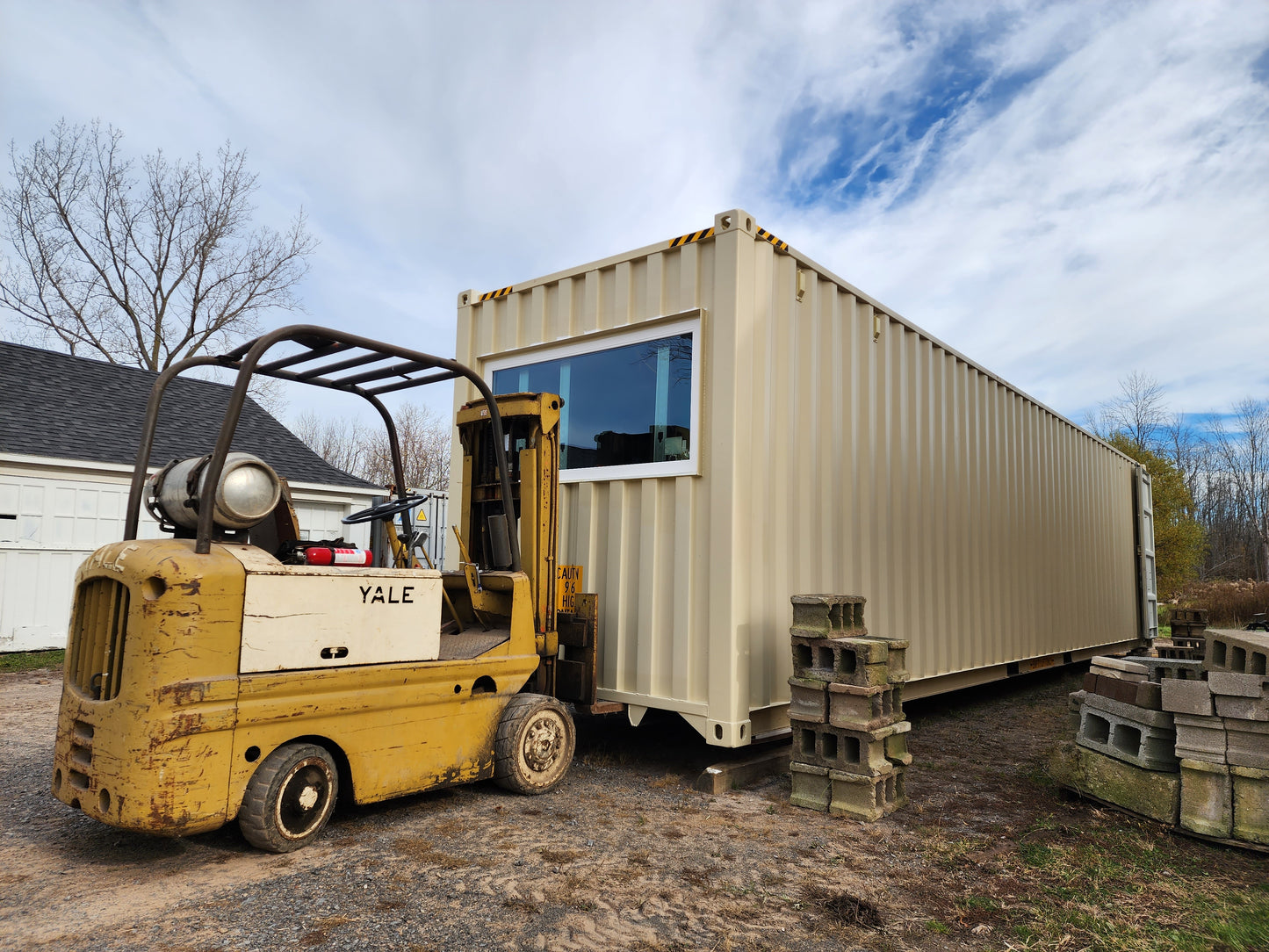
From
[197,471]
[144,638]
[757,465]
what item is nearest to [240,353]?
[197,471]

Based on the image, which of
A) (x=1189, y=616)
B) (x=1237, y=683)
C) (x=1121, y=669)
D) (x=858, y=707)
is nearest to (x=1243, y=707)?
(x=1237, y=683)

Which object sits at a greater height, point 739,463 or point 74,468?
point 74,468

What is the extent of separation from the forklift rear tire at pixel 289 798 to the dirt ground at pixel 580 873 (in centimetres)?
11

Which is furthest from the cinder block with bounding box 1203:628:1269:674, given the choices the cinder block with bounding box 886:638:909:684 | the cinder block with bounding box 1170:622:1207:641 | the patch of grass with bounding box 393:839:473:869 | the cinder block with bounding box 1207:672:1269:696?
the cinder block with bounding box 1170:622:1207:641

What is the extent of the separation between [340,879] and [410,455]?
32709 millimetres

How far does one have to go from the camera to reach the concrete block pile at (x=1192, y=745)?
418cm

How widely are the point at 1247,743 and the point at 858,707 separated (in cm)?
194

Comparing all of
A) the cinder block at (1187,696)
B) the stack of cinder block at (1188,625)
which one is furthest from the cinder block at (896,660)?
the stack of cinder block at (1188,625)

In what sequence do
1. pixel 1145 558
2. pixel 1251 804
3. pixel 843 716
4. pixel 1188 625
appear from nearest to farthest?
pixel 1251 804 < pixel 843 716 < pixel 1188 625 < pixel 1145 558

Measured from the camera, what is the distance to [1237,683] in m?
4.22

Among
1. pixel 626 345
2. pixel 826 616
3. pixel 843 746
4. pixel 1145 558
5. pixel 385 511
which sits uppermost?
pixel 626 345

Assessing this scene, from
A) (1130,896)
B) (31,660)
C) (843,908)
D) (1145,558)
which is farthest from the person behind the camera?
(1145,558)

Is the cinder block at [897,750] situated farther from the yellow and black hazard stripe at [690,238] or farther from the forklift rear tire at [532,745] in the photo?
the yellow and black hazard stripe at [690,238]

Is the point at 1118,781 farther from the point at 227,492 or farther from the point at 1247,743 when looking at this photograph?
the point at 227,492
